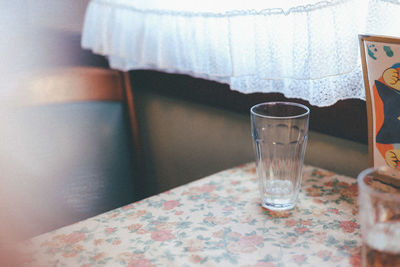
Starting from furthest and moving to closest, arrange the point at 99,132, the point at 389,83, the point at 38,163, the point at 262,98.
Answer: the point at 99,132 → the point at 38,163 → the point at 262,98 → the point at 389,83

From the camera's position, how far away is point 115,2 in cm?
133

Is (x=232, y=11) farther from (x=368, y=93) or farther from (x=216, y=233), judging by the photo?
(x=216, y=233)

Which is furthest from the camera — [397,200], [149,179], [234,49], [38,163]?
[149,179]

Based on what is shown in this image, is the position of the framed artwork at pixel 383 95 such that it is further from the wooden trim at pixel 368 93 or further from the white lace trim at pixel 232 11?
the white lace trim at pixel 232 11

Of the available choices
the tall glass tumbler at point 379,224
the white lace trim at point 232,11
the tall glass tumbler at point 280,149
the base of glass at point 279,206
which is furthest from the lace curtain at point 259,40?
the tall glass tumbler at point 379,224

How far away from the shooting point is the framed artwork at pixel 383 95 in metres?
0.64

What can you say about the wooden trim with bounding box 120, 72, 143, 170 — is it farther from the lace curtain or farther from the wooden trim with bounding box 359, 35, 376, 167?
the wooden trim with bounding box 359, 35, 376, 167

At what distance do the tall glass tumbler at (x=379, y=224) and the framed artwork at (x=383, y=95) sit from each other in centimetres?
20

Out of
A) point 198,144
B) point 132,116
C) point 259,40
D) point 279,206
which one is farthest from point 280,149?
point 132,116

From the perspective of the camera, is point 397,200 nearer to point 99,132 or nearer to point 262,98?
point 262,98

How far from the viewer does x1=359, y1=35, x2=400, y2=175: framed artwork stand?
2.09 feet

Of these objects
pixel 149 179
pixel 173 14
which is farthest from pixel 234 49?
pixel 149 179

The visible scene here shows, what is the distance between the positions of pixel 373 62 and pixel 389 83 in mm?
44

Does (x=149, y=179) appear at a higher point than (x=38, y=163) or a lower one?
lower
